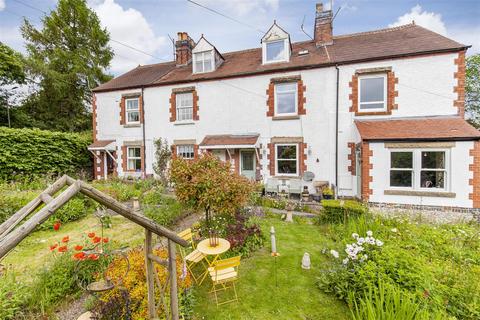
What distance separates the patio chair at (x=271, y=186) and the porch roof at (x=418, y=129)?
15.9 ft

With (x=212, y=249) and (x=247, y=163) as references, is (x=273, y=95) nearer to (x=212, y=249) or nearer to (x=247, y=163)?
(x=247, y=163)

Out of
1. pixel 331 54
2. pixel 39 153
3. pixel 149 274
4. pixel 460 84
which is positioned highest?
pixel 331 54

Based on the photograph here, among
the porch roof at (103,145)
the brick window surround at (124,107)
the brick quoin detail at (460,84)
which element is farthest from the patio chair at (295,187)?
the porch roof at (103,145)

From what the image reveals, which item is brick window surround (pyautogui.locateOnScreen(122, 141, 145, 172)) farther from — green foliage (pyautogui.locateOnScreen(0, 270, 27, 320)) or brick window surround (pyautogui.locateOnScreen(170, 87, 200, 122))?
green foliage (pyautogui.locateOnScreen(0, 270, 27, 320))

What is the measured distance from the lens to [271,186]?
12414 millimetres

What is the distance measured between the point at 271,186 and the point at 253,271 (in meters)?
7.26

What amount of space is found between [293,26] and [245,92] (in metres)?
4.72

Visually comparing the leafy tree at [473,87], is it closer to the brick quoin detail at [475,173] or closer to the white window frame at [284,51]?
the brick quoin detail at [475,173]

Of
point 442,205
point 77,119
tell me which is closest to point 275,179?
point 442,205

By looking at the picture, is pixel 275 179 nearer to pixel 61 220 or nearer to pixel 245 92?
pixel 245 92

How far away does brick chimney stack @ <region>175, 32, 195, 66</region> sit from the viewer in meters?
16.3

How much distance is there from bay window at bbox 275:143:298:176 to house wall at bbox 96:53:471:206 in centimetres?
63

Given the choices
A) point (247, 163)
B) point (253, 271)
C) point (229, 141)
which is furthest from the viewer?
point (247, 163)

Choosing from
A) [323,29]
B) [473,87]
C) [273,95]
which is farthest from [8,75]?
[473,87]
